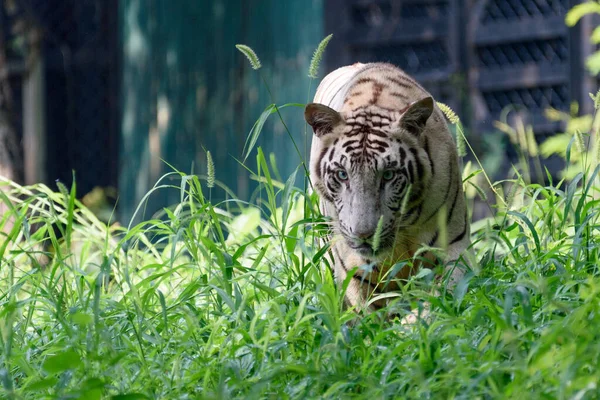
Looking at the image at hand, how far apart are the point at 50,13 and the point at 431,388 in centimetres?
687

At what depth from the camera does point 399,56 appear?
25.0 feet

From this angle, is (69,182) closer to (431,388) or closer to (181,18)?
(181,18)

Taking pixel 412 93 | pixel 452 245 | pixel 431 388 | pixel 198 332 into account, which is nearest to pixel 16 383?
pixel 198 332

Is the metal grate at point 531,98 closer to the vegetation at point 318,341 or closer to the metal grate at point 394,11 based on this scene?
the metal grate at point 394,11

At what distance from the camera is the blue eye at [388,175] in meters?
3.04

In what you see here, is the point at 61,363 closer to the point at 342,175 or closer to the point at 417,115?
the point at 342,175

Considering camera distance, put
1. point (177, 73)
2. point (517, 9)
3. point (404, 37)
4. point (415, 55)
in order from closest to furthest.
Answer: point (517, 9) < point (404, 37) < point (415, 55) < point (177, 73)

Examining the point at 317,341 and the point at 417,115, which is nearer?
the point at 317,341

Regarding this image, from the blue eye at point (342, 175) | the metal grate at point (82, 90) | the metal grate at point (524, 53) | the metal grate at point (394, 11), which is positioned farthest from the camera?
the metal grate at point (82, 90)

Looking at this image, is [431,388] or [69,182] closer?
[431,388]

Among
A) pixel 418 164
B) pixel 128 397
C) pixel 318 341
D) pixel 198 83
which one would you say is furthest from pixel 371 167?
pixel 198 83

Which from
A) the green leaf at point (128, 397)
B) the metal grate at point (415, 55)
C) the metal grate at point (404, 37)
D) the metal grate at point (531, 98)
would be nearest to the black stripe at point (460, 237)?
the green leaf at point (128, 397)

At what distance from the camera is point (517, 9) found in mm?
7074

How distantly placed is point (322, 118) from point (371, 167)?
1.06 feet
